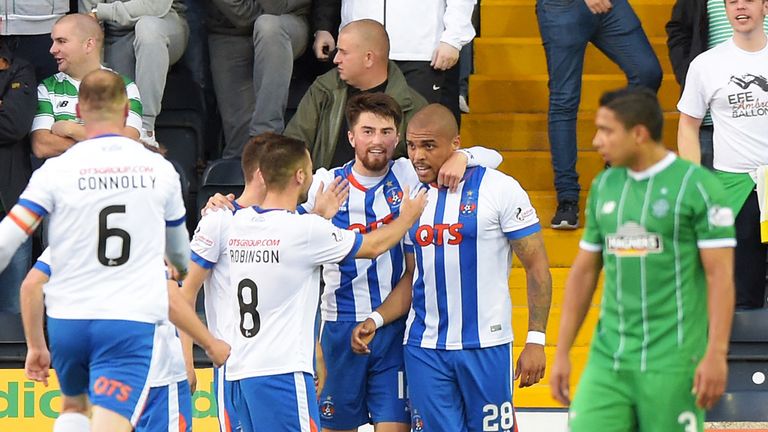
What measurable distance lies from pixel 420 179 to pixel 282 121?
→ 2601mm

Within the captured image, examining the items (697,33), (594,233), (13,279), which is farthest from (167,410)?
(697,33)

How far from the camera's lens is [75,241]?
21.1 ft

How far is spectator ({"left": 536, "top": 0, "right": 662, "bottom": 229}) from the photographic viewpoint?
9.77 metres

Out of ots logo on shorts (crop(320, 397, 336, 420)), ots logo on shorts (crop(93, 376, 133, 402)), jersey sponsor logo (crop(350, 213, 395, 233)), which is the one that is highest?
jersey sponsor logo (crop(350, 213, 395, 233))

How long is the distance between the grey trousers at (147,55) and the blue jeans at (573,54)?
2397 millimetres

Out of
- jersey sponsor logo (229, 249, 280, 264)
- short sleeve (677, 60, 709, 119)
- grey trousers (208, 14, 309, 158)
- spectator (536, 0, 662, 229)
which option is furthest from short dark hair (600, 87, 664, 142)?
grey trousers (208, 14, 309, 158)

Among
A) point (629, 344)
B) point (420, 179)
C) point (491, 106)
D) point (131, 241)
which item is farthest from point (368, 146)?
point (491, 106)

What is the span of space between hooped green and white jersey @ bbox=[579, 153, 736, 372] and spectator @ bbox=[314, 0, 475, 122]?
12.2ft

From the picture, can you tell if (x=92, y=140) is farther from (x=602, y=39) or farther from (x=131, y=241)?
(x=602, y=39)

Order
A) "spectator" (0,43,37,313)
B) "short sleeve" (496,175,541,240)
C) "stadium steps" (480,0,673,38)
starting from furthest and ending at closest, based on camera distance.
→ "stadium steps" (480,0,673,38), "spectator" (0,43,37,313), "short sleeve" (496,175,541,240)

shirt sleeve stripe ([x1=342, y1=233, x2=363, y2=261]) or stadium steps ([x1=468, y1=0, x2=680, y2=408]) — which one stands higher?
stadium steps ([x1=468, y1=0, x2=680, y2=408])

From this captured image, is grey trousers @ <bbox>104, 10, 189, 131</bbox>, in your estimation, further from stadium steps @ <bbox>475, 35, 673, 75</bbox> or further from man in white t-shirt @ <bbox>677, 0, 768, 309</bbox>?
man in white t-shirt @ <bbox>677, 0, 768, 309</bbox>

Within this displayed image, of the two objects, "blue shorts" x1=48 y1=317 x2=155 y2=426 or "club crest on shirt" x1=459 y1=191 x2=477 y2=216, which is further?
"club crest on shirt" x1=459 y1=191 x2=477 y2=216

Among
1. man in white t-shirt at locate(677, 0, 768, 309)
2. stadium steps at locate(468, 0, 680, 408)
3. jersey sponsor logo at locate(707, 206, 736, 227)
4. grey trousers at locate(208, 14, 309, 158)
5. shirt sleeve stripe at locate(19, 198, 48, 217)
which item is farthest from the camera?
stadium steps at locate(468, 0, 680, 408)
